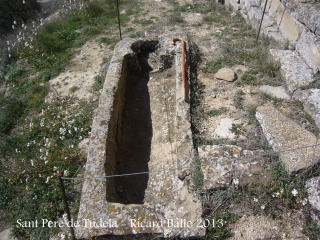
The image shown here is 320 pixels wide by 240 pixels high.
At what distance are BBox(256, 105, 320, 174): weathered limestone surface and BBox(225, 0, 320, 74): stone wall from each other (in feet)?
5.23

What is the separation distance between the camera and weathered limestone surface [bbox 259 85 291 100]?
17.9 feet

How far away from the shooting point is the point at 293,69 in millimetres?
5766

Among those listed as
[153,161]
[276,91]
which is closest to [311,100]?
[276,91]

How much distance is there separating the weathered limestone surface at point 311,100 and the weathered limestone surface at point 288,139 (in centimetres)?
49

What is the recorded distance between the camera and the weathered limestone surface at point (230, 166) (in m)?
3.85

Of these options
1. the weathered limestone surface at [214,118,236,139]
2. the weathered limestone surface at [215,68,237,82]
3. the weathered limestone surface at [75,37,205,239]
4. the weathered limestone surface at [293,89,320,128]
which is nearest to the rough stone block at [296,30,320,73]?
the weathered limestone surface at [293,89,320,128]

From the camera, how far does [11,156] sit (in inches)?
214

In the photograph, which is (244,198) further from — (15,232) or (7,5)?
(7,5)

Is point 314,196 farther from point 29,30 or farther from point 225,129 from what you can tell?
point 29,30

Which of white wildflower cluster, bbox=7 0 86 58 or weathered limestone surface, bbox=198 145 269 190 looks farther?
white wildflower cluster, bbox=7 0 86 58

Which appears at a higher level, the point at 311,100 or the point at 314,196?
the point at 311,100

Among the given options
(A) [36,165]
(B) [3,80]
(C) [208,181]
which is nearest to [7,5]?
(B) [3,80]

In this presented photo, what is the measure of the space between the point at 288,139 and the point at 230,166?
98 centimetres

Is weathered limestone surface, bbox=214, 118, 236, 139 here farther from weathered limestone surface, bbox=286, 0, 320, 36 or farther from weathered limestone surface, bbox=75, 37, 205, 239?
weathered limestone surface, bbox=286, 0, 320, 36
